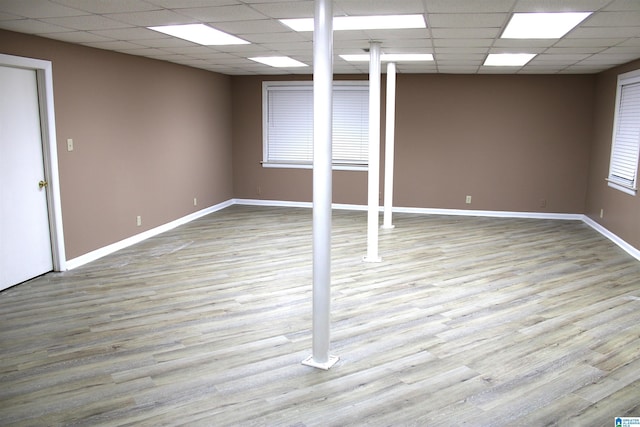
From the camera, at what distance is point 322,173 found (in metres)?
3.04

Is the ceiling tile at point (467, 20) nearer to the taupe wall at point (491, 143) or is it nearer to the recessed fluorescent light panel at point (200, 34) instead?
the recessed fluorescent light panel at point (200, 34)

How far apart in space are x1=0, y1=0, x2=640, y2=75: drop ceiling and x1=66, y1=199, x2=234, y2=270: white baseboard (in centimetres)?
220

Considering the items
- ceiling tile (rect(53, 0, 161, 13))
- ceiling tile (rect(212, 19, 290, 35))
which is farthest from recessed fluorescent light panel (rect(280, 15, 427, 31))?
ceiling tile (rect(53, 0, 161, 13))

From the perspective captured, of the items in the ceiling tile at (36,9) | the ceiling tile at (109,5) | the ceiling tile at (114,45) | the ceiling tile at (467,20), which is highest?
the ceiling tile at (114,45)

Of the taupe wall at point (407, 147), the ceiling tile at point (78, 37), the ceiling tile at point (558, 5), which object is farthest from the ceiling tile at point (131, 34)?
the ceiling tile at point (558, 5)

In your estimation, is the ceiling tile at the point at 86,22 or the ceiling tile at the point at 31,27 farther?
the ceiling tile at the point at 31,27

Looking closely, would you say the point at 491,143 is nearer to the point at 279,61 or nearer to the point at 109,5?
the point at 279,61

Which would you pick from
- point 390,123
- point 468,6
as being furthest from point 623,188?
point 468,6

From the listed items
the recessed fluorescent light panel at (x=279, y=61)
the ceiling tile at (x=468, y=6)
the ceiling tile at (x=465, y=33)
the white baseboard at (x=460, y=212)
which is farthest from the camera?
the white baseboard at (x=460, y=212)

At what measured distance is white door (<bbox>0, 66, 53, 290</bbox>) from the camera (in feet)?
15.2

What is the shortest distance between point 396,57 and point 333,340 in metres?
4.08

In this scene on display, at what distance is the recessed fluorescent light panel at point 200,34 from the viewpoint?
4559mm

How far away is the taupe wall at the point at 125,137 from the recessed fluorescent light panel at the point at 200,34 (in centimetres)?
123

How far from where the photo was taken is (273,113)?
9.16 metres
